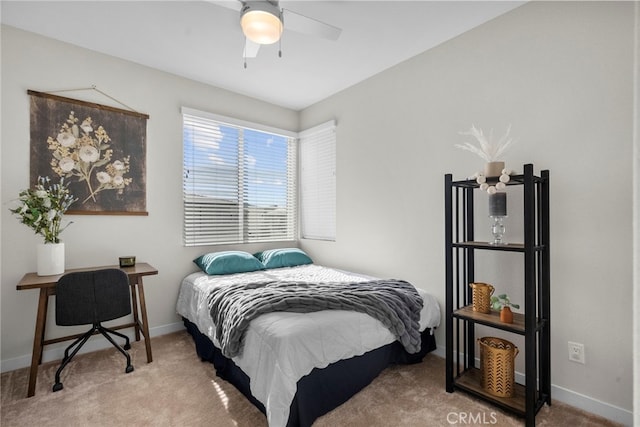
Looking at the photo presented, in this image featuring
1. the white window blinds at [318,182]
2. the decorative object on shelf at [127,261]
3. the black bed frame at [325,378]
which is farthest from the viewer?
the white window blinds at [318,182]

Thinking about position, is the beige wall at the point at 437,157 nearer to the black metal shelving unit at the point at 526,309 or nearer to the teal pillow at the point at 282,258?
the black metal shelving unit at the point at 526,309

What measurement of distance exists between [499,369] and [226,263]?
248cm

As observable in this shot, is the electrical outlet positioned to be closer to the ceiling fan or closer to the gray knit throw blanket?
the gray knit throw blanket

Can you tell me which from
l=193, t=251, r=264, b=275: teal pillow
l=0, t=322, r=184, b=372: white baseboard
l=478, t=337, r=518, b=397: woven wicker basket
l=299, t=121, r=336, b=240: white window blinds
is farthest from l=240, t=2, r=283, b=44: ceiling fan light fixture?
l=0, t=322, r=184, b=372: white baseboard

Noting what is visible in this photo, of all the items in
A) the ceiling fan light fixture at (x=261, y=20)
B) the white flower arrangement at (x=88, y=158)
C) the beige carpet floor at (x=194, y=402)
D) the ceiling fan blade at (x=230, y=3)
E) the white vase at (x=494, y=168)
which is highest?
the ceiling fan blade at (x=230, y=3)

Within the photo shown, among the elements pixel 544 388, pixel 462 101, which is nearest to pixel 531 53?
pixel 462 101

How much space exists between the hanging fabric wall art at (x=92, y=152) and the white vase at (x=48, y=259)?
410 millimetres

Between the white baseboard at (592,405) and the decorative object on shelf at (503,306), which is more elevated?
the decorative object on shelf at (503,306)

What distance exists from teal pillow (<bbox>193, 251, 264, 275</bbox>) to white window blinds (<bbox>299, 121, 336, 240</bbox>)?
101cm

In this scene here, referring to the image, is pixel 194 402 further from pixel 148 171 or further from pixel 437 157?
pixel 437 157

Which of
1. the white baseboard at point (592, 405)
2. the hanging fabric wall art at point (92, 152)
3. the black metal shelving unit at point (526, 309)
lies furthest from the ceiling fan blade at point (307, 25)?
the white baseboard at point (592, 405)

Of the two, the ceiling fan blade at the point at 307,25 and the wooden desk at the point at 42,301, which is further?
the wooden desk at the point at 42,301

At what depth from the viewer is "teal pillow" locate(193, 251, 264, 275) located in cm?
310

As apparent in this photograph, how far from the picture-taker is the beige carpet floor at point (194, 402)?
5.96 ft
